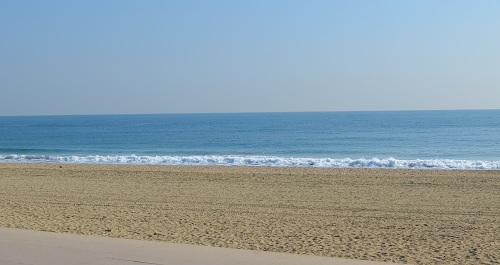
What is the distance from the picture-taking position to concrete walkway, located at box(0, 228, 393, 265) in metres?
7.95

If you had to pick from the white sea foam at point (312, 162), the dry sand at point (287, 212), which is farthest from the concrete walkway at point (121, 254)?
the white sea foam at point (312, 162)

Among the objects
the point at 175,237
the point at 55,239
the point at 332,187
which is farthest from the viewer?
the point at 332,187

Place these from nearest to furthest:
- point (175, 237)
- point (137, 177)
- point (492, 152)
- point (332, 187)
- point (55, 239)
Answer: point (55, 239) < point (175, 237) < point (332, 187) < point (137, 177) < point (492, 152)

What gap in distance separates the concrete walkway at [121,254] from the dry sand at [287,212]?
984 mm

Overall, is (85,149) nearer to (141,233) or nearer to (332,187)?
(332,187)

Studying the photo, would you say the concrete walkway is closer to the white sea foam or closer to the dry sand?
the dry sand

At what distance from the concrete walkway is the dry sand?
38.7 inches

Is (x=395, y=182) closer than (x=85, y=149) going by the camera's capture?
Yes

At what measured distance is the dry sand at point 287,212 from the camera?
995cm

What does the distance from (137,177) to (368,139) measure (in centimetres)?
4150

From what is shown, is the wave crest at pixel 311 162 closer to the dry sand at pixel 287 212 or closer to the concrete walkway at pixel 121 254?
the dry sand at pixel 287 212

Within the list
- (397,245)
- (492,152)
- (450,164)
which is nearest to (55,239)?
(397,245)

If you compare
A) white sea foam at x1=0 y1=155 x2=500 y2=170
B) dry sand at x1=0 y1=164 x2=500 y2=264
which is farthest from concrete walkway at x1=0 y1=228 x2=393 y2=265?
white sea foam at x1=0 y1=155 x2=500 y2=170

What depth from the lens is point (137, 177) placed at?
2422cm
